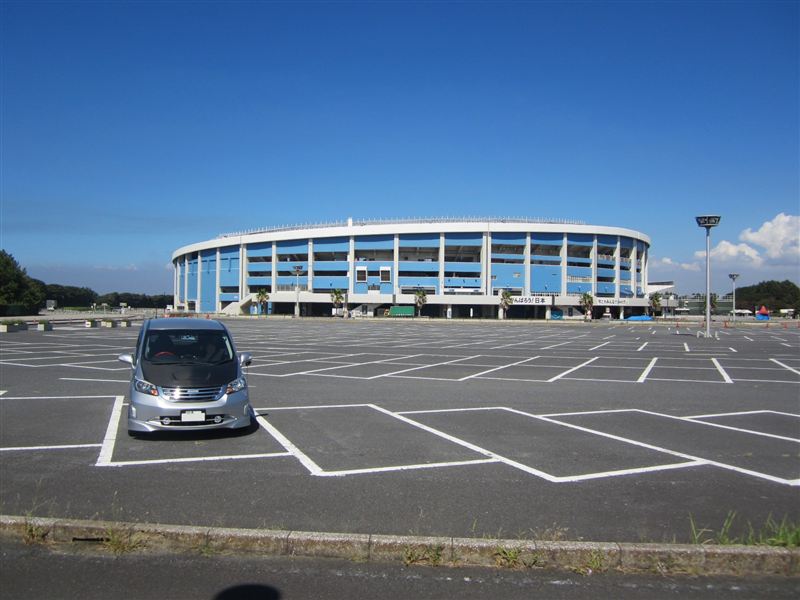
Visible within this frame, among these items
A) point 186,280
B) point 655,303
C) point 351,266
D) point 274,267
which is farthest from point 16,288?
point 655,303

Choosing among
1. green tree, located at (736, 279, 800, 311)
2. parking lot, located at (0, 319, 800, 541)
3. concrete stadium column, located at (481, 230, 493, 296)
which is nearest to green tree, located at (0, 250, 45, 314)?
concrete stadium column, located at (481, 230, 493, 296)

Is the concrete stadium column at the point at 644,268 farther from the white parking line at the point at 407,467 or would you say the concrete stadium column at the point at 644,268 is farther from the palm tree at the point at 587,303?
the white parking line at the point at 407,467

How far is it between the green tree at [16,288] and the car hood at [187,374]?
7687 centimetres

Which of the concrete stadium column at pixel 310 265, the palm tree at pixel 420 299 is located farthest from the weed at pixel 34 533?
the concrete stadium column at pixel 310 265

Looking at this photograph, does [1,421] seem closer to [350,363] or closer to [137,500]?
[137,500]

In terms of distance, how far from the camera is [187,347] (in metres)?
8.93

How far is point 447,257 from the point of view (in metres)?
97.3

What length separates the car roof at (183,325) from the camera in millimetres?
9258

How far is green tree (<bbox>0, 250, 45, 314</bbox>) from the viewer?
72.4m

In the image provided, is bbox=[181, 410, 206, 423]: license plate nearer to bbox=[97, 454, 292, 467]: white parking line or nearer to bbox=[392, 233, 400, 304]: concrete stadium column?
bbox=[97, 454, 292, 467]: white parking line

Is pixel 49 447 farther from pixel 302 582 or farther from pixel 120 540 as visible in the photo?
pixel 302 582

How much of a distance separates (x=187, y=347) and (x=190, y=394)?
4.16 feet

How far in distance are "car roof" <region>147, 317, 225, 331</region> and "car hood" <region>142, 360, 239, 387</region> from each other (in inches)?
40.6

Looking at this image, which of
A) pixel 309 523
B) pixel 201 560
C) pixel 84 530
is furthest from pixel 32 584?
pixel 309 523
